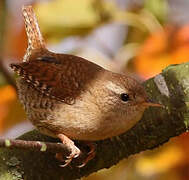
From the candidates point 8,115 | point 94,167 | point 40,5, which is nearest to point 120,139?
point 94,167

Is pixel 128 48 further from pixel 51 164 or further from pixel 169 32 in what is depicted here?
pixel 51 164

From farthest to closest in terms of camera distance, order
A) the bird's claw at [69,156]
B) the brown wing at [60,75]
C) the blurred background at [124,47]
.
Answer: the blurred background at [124,47] → the brown wing at [60,75] → the bird's claw at [69,156]

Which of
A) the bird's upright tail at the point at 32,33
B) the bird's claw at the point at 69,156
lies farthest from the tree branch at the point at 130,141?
the bird's upright tail at the point at 32,33

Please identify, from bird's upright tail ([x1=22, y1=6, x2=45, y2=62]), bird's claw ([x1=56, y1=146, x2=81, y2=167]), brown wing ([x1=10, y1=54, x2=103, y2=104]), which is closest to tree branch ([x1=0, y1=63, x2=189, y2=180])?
bird's claw ([x1=56, y1=146, x2=81, y2=167])

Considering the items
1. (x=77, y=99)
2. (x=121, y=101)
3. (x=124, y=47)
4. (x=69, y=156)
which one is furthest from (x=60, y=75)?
(x=124, y=47)

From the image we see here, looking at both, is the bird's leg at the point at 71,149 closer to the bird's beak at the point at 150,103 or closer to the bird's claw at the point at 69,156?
the bird's claw at the point at 69,156
